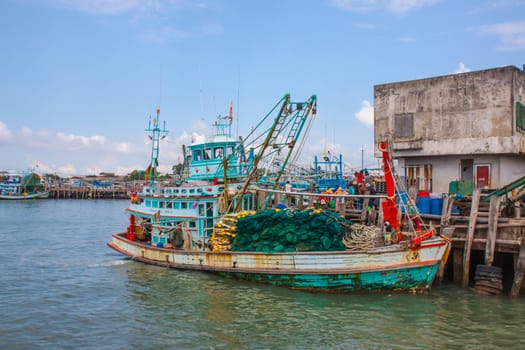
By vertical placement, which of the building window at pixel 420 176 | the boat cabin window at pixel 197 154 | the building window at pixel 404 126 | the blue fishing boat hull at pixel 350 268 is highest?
the building window at pixel 404 126

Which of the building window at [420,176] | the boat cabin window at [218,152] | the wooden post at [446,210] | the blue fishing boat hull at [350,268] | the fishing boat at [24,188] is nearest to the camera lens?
the blue fishing boat hull at [350,268]

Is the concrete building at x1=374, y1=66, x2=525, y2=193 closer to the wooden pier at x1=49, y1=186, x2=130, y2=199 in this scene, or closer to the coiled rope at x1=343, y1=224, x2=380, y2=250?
the coiled rope at x1=343, y1=224, x2=380, y2=250

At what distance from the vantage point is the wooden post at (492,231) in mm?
14055

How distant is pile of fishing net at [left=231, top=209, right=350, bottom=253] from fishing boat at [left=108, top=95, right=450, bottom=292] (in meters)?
0.03

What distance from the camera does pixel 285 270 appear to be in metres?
14.8

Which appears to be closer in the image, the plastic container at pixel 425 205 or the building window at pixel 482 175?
the plastic container at pixel 425 205

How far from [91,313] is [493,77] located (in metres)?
16.5

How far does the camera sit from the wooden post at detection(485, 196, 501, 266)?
1405 cm

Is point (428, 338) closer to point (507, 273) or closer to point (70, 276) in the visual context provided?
point (507, 273)

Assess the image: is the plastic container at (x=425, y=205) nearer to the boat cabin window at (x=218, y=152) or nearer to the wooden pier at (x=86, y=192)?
the boat cabin window at (x=218, y=152)

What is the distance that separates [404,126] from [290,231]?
350 inches

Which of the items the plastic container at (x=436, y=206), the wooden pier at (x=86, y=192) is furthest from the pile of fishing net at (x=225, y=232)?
the wooden pier at (x=86, y=192)

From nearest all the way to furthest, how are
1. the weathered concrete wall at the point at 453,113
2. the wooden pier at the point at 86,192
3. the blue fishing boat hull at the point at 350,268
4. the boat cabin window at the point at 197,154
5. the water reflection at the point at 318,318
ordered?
the water reflection at the point at 318,318, the blue fishing boat hull at the point at 350,268, the weathered concrete wall at the point at 453,113, the boat cabin window at the point at 197,154, the wooden pier at the point at 86,192

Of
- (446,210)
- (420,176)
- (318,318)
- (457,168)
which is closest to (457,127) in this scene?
(457,168)
